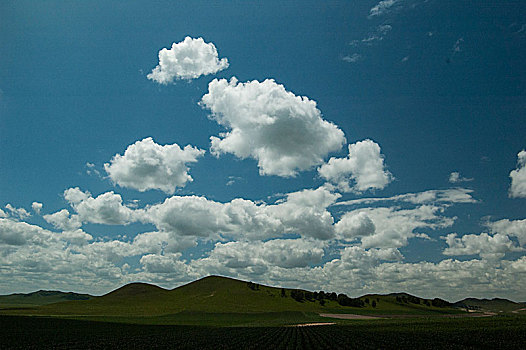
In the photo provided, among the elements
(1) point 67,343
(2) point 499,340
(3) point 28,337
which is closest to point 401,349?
(2) point 499,340

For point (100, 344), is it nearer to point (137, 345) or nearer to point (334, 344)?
point (137, 345)

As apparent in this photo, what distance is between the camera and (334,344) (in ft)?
188

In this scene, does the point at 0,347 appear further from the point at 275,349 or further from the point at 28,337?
the point at 275,349

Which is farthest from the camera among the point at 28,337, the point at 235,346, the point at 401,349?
the point at 28,337

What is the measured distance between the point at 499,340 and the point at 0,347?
249ft

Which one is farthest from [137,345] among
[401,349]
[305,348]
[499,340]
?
[499,340]

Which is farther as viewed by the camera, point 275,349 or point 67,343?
point 67,343

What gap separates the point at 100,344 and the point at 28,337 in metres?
20.7

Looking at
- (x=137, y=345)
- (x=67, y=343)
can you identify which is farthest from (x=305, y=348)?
(x=67, y=343)

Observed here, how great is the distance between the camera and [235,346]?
56.2 metres

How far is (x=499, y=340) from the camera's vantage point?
201ft

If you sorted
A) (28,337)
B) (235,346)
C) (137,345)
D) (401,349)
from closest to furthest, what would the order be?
(401,349) < (235,346) < (137,345) < (28,337)

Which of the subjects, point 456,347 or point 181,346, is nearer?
point 456,347

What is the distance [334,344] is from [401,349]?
33.3ft
